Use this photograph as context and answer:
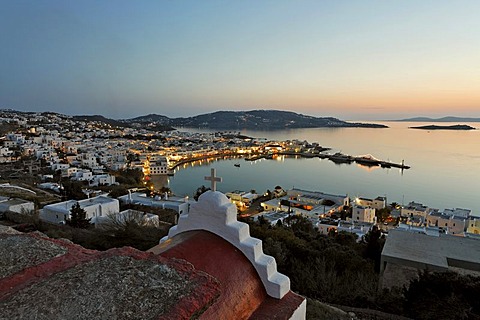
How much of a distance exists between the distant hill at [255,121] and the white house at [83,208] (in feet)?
470

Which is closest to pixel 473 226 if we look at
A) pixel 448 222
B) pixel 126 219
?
pixel 448 222

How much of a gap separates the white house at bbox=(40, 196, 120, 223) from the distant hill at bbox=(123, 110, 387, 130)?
143158mm

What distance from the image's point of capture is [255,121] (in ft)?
542

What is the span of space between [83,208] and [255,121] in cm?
15434

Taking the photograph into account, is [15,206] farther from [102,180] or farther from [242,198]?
[242,198]

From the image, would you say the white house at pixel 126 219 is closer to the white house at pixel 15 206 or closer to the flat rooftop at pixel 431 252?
the white house at pixel 15 206

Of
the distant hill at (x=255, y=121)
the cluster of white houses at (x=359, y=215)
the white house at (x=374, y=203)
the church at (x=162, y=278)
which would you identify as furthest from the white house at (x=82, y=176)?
the distant hill at (x=255, y=121)

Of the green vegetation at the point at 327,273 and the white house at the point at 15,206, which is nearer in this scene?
the green vegetation at the point at 327,273

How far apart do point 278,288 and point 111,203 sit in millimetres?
13610

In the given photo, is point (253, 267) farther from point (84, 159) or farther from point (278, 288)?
point (84, 159)

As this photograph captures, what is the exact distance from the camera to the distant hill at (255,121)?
161 meters

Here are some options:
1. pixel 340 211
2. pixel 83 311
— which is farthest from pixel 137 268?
pixel 340 211

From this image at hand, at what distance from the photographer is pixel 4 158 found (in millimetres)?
31578

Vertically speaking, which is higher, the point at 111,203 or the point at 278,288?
the point at 278,288
